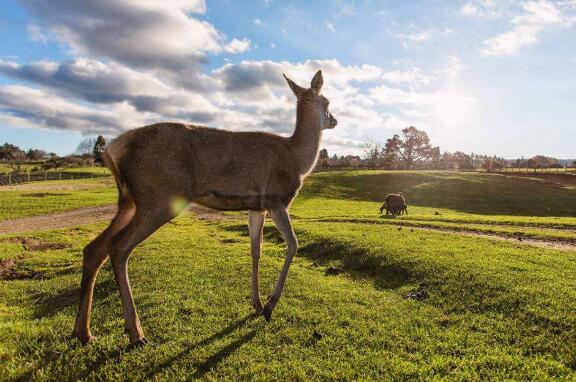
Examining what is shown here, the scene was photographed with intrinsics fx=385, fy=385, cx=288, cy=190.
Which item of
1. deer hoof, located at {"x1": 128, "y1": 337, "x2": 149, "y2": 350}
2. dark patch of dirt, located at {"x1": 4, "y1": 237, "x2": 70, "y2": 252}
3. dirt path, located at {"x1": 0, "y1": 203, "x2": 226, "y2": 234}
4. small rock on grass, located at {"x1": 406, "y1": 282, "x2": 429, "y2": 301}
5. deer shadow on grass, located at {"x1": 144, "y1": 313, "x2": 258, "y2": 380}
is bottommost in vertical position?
dirt path, located at {"x1": 0, "y1": 203, "x2": 226, "y2": 234}

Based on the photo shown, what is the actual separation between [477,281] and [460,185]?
5551 cm

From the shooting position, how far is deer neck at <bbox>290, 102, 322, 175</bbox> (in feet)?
23.3

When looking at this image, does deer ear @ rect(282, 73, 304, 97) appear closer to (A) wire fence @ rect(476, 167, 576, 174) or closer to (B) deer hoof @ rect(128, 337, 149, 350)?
(B) deer hoof @ rect(128, 337, 149, 350)

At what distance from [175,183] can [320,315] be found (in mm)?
3533

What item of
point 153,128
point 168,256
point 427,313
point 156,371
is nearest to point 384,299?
point 427,313

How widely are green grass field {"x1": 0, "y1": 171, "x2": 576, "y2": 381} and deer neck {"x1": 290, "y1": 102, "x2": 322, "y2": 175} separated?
2.75 meters

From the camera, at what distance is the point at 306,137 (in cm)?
731

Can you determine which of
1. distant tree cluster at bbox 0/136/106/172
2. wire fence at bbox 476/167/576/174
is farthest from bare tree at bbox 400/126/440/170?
distant tree cluster at bbox 0/136/106/172

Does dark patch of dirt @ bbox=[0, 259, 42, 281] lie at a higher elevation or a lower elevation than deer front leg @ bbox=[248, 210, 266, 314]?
lower

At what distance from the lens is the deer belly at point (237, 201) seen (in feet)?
19.0

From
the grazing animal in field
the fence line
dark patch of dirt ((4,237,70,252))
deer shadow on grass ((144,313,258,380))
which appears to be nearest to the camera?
deer shadow on grass ((144,313,258,380))

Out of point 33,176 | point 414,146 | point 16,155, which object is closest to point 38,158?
point 16,155

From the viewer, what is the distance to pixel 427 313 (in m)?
7.29

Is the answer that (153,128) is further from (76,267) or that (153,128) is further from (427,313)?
(76,267)
